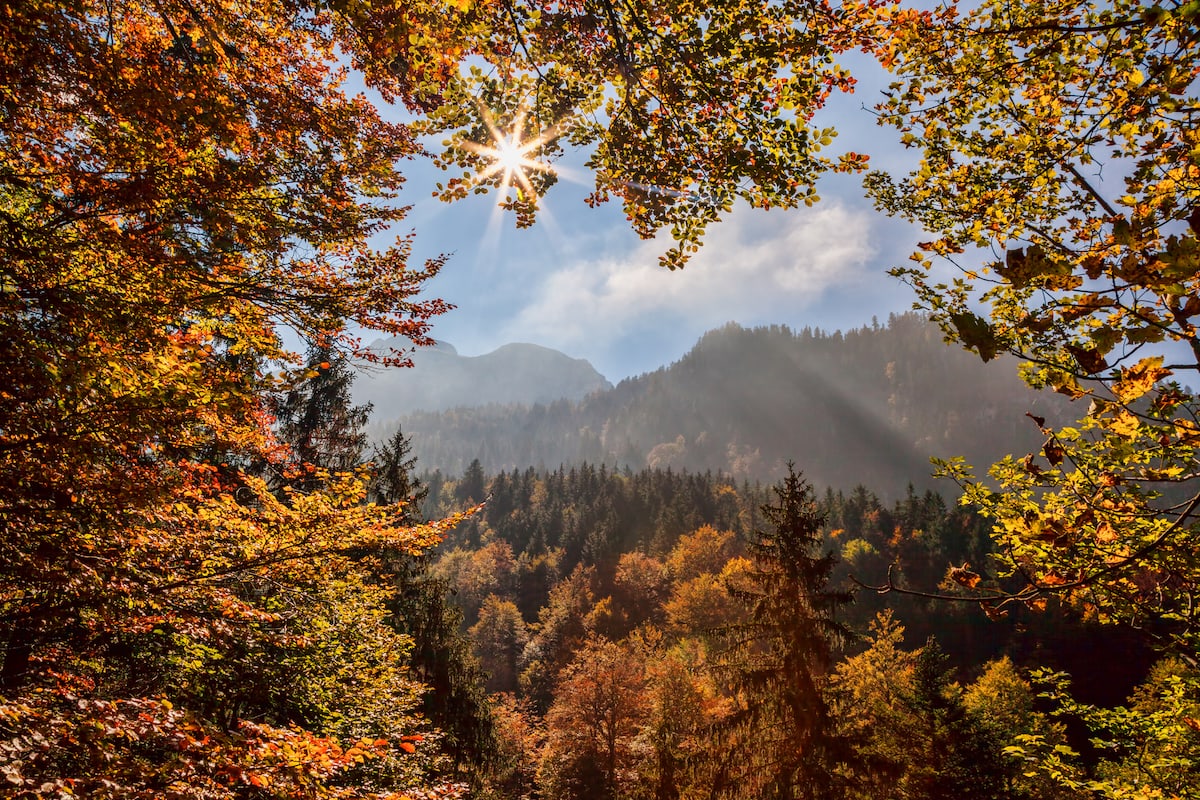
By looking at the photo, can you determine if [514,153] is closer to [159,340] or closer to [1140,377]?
[159,340]

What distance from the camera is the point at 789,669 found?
11.8 metres

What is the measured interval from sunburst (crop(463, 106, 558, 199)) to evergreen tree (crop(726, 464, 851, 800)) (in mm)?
10981

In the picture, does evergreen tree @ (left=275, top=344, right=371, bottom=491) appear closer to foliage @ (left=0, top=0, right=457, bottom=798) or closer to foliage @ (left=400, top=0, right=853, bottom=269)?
foliage @ (left=0, top=0, right=457, bottom=798)

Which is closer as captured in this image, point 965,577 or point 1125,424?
point 1125,424

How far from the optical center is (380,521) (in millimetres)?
6094

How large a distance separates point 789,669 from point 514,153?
12332 millimetres

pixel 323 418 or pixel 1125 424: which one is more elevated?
pixel 323 418

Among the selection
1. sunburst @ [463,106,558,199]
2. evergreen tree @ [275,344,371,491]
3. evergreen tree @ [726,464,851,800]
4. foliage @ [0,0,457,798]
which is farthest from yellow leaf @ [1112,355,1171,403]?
evergreen tree @ [275,344,371,491]

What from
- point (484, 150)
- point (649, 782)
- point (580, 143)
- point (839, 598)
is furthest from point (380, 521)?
point (649, 782)

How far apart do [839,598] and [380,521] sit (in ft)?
34.7

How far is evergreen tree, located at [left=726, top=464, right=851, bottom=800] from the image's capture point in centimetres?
1108

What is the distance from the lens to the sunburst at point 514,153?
157 inches

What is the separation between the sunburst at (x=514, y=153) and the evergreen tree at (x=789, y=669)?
11.0 metres

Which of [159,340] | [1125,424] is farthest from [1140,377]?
[159,340]
